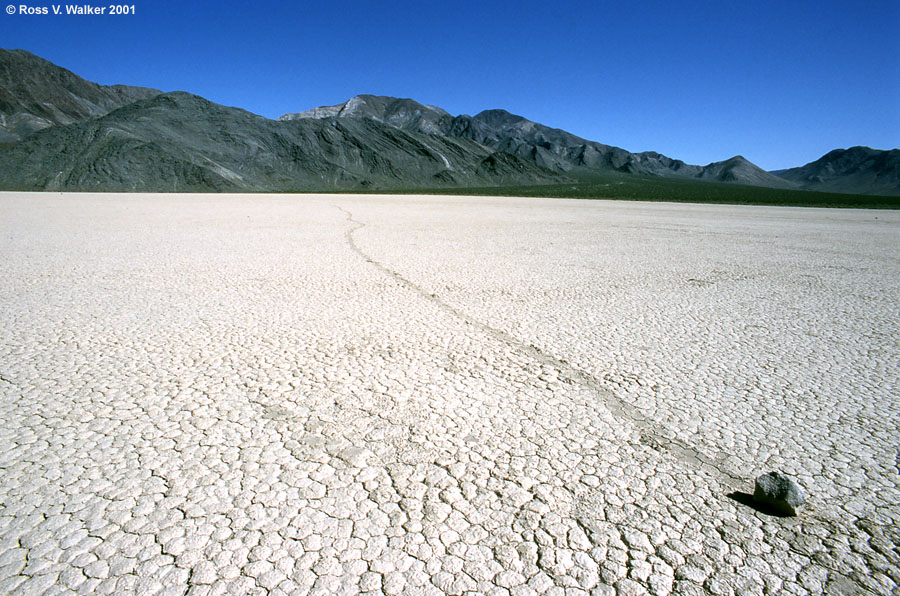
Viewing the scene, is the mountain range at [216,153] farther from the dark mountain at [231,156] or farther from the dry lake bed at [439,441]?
the dry lake bed at [439,441]

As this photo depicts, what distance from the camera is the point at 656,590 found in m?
1.82

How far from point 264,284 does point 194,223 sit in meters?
10.5

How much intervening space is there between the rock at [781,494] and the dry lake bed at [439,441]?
7cm

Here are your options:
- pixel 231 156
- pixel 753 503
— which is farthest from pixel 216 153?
pixel 753 503

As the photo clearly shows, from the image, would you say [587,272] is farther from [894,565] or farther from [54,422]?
[54,422]

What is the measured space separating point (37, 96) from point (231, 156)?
131829mm

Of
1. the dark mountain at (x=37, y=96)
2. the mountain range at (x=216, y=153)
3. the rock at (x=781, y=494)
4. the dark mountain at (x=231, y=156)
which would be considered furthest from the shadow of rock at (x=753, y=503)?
the dark mountain at (x=37, y=96)

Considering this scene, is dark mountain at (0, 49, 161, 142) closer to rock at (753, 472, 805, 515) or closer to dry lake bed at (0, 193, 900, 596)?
dry lake bed at (0, 193, 900, 596)

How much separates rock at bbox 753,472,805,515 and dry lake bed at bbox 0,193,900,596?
7cm

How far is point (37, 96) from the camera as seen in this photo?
540 ft

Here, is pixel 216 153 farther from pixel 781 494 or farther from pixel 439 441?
pixel 781 494

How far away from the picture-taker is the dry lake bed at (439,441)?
1.93m

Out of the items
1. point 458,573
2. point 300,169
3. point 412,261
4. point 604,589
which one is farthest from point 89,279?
point 300,169

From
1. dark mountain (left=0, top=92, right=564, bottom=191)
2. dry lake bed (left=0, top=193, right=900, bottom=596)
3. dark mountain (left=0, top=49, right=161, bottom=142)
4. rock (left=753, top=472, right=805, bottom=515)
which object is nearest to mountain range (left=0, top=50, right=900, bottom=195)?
dark mountain (left=0, top=92, right=564, bottom=191)
